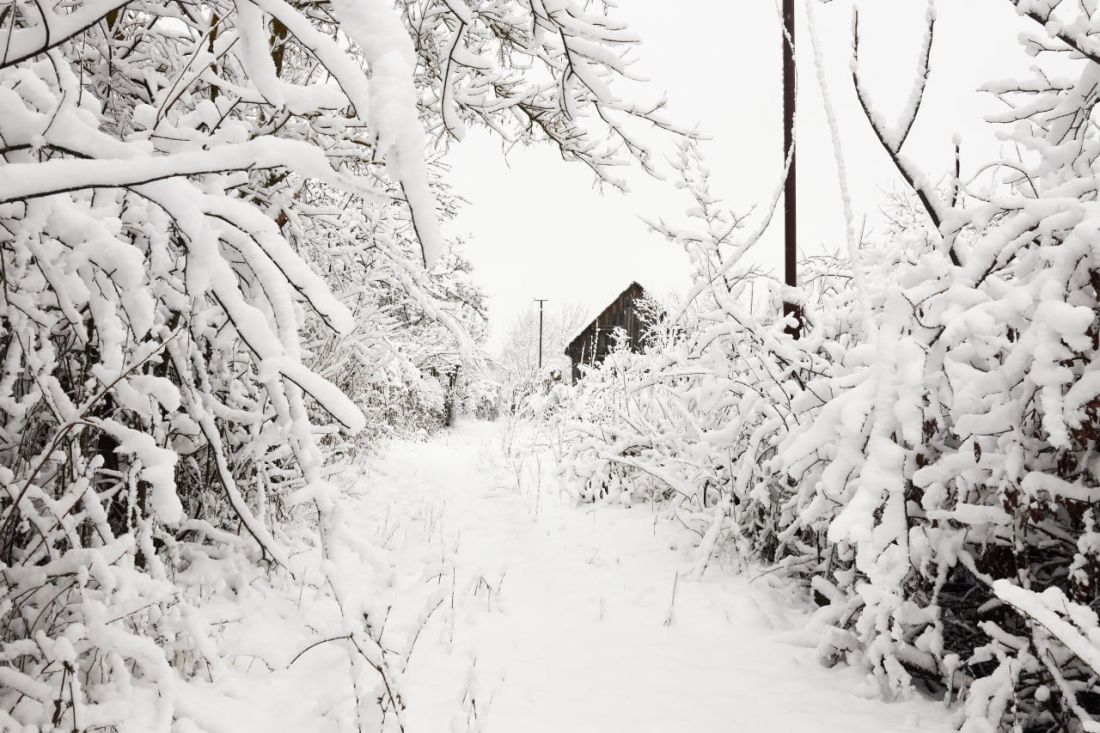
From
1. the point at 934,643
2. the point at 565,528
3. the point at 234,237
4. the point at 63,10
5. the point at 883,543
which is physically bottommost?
the point at 565,528

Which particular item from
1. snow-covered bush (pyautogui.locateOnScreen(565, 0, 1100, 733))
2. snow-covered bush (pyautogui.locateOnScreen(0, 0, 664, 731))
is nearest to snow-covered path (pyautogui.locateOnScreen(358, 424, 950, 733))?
snow-covered bush (pyautogui.locateOnScreen(565, 0, 1100, 733))

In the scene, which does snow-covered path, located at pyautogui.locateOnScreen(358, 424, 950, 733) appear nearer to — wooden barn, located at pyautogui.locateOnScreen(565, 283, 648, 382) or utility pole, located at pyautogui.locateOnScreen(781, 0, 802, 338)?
utility pole, located at pyautogui.locateOnScreen(781, 0, 802, 338)

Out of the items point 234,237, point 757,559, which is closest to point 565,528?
point 757,559

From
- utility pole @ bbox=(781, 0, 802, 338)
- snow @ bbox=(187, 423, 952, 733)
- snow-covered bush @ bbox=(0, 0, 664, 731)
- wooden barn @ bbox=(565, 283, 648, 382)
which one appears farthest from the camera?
wooden barn @ bbox=(565, 283, 648, 382)

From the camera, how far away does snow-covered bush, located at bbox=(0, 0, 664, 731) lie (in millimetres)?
913

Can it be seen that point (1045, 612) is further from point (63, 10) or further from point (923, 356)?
point (63, 10)

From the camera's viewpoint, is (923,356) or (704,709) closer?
(923,356)

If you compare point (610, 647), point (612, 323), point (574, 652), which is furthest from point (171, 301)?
point (612, 323)

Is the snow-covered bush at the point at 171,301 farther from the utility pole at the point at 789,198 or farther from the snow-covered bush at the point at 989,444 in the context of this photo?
the utility pole at the point at 789,198

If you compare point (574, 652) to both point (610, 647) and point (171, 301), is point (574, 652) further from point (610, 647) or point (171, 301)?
point (171, 301)

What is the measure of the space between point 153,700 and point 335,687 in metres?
0.60

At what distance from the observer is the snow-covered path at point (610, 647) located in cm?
204

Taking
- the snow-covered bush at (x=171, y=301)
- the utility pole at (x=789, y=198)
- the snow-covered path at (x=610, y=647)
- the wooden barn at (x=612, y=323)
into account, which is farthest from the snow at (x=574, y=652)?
the wooden barn at (x=612, y=323)

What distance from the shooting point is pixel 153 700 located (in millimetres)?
1832
